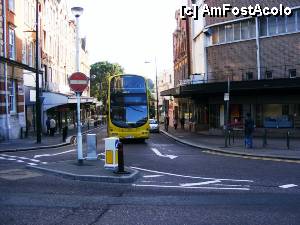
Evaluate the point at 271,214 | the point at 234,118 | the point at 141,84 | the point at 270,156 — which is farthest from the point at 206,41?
the point at 271,214

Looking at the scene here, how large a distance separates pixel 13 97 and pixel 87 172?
21.8 meters

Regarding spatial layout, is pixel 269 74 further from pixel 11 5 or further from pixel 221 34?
pixel 11 5

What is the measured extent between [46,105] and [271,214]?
3621cm

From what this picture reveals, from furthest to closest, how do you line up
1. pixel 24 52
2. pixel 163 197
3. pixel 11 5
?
A: pixel 24 52 < pixel 11 5 < pixel 163 197

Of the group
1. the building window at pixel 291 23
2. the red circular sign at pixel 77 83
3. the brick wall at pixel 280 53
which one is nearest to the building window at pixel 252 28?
the brick wall at pixel 280 53

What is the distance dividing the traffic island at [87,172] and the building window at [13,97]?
61.3 ft

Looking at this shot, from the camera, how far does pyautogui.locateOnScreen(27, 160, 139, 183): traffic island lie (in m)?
12.7

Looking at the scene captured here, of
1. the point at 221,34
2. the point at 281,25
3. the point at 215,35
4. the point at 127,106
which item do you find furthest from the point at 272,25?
the point at 127,106

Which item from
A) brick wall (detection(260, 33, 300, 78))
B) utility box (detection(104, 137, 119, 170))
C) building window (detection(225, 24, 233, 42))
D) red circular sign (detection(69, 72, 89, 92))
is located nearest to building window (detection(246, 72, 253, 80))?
brick wall (detection(260, 33, 300, 78))

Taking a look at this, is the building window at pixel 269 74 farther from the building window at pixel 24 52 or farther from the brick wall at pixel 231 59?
the building window at pixel 24 52

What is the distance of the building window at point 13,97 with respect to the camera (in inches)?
1308

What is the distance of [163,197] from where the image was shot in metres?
10.5

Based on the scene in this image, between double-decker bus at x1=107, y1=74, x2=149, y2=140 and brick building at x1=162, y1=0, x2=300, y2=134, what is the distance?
7.64 meters

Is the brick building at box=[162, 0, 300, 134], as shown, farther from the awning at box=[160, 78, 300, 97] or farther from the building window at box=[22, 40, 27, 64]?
the building window at box=[22, 40, 27, 64]
